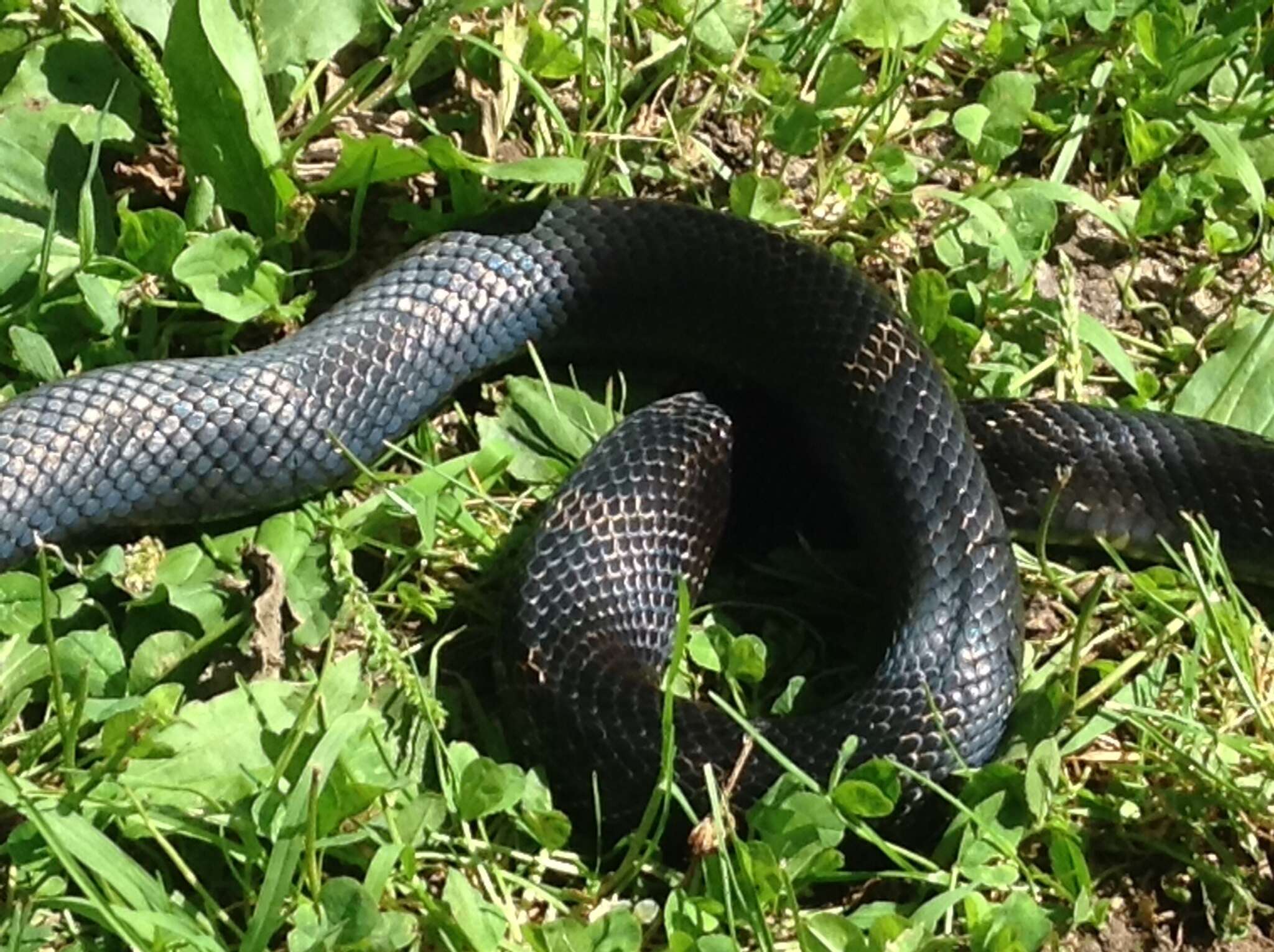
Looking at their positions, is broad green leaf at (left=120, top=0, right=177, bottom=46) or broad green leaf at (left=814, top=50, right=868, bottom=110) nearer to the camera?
broad green leaf at (left=120, top=0, right=177, bottom=46)

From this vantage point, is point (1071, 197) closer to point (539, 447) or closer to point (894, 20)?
point (894, 20)

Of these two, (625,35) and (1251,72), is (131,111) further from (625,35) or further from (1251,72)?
(1251,72)

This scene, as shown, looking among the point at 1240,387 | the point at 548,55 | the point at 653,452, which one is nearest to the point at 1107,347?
the point at 1240,387

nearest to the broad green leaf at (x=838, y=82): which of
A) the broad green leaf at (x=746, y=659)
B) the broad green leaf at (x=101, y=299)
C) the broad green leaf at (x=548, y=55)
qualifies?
the broad green leaf at (x=548, y=55)

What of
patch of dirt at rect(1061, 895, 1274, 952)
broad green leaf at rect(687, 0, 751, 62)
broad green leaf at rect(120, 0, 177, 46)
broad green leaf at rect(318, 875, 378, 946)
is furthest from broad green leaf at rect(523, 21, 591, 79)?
patch of dirt at rect(1061, 895, 1274, 952)

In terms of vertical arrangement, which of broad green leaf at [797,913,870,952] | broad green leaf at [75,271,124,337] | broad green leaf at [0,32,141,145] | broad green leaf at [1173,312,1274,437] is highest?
broad green leaf at [1173,312,1274,437]

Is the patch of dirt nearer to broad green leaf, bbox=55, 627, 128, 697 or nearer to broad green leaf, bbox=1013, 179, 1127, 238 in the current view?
broad green leaf, bbox=1013, 179, 1127, 238

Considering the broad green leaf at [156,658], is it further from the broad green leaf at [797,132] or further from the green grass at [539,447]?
the broad green leaf at [797,132]
